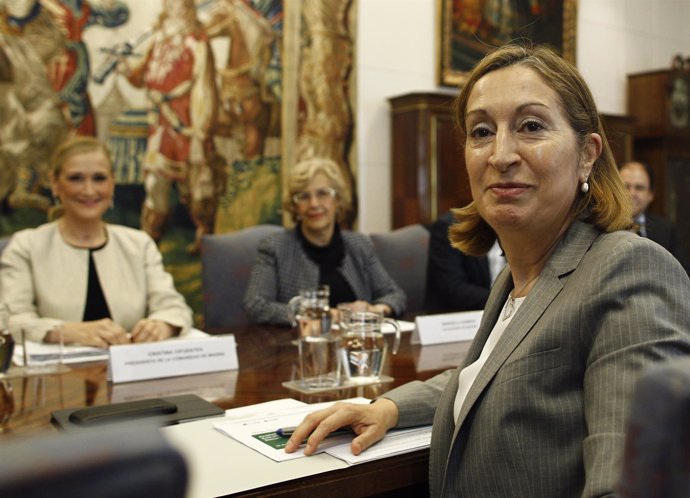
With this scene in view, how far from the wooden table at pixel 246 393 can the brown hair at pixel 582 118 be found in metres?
0.58

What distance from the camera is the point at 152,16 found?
16.7ft

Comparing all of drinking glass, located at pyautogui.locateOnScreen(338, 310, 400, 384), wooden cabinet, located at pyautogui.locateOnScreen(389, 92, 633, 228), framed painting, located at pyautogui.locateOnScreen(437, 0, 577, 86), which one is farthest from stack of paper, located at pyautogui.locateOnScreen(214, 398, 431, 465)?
framed painting, located at pyautogui.locateOnScreen(437, 0, 577, 86)

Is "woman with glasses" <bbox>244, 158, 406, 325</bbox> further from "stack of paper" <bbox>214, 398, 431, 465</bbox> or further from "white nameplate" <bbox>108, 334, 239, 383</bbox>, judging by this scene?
"stack of paper" <bbox>214, 398, 431, 465</bbox>

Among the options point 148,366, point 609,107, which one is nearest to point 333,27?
point 609,107

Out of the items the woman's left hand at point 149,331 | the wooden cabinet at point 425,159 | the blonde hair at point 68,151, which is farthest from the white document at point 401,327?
the wooden cabinet at point 425,159

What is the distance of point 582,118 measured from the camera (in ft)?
4.61

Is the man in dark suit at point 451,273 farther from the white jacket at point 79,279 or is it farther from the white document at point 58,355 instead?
the white document at point 58,355

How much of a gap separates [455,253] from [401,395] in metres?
2.60

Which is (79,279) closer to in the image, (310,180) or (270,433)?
(310,180)

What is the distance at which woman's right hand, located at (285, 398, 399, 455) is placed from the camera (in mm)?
1421

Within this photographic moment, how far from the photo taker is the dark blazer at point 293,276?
326 cm

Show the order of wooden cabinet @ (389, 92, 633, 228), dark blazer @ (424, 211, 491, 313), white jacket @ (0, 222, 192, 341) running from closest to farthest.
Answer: white jacket @ (0, 222, 192, 341), dark blazer @ (424, 211, 491, 313), wooden cabinet @ (389, 92, 633, 228)

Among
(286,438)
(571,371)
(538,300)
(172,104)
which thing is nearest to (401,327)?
(286,438)

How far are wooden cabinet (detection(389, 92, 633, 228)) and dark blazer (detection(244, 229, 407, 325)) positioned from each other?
2252 millimetres
